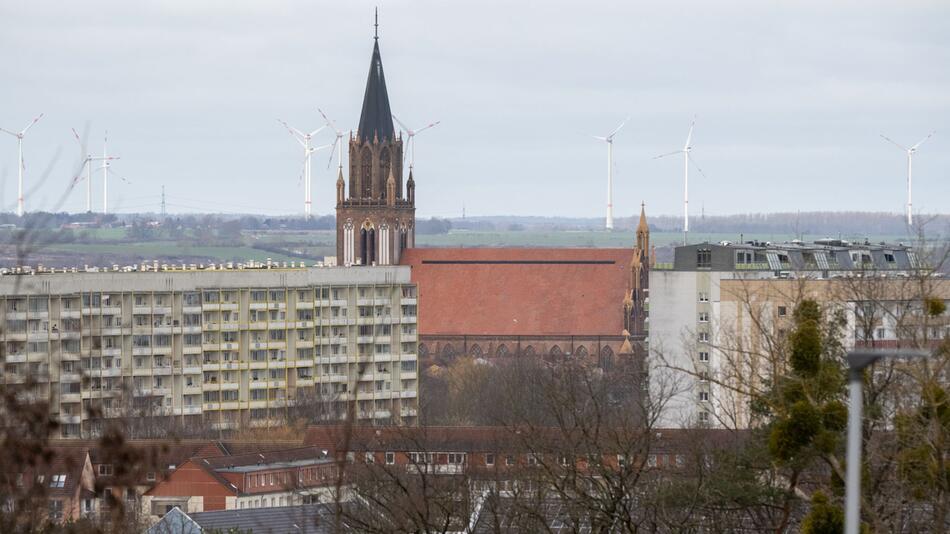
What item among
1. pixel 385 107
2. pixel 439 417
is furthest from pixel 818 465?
pixel 385 107

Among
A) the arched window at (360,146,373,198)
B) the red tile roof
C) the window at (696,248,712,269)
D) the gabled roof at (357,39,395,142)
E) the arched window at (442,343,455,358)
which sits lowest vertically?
the arched window at (442,343,455,358)

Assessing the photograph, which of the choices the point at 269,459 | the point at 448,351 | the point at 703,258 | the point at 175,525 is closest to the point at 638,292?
the point at 448,351

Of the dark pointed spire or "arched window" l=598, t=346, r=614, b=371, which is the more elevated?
the dark pointed spire

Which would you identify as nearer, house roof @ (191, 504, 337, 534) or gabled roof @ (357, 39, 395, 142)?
house roof @ (191, 504, 337, 534)

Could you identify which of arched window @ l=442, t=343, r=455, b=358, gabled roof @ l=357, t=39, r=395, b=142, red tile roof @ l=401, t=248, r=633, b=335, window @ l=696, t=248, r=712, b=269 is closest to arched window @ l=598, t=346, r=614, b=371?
red tile roof @ l=401, t=248, r=633, b=335

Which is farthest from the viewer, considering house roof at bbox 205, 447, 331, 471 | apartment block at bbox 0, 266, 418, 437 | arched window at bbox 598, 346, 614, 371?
arched window at bbox 598, 346, 614, 371

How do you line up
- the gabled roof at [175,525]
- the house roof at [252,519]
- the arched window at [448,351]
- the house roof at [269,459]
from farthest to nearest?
the arched window at [448,351]
the house roof at [269,459]
the house roof at [252,519]
the gabled roof at [175,525]

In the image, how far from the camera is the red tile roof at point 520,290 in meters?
128

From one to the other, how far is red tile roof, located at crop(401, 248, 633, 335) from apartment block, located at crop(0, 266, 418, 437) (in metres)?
24.9

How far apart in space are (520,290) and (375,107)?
16757 millimetres

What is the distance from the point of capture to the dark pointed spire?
12381cm

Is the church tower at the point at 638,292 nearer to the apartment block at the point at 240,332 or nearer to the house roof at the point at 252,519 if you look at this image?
the apartment block at the point at 240,332

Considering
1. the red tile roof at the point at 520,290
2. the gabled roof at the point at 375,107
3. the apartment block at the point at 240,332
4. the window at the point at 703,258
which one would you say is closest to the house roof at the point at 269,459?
the apartment block at the point at 240,332

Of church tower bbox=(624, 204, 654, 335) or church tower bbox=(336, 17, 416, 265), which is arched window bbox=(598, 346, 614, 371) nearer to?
church tower bbox=(624, 204, 654, 335)
